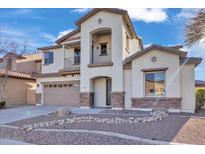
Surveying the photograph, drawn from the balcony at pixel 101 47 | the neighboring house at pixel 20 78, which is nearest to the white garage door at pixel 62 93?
the balcony at pixel 101 47

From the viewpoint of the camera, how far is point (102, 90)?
1773cm

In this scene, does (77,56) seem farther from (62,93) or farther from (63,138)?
(63,138)

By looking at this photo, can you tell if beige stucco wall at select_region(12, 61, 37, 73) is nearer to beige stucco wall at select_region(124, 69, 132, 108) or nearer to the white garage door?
the white garage door

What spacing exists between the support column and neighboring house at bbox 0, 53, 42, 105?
11.5m

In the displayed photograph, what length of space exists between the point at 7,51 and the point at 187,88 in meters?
20.2

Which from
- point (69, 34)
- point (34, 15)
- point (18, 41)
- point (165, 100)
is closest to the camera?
point (34, 15)

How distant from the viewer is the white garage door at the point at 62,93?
19516mm

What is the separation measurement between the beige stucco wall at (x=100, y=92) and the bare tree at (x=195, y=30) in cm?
935

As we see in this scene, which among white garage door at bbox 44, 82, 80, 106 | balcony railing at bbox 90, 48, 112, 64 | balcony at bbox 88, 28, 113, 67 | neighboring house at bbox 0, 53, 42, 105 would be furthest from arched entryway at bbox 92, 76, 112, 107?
neighboring house at bbox 0, 53, 42, 105

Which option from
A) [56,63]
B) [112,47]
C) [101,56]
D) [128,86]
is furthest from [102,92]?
[56,63]
